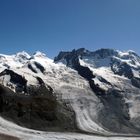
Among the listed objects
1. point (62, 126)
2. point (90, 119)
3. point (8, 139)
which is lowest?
→ point (8, 139)

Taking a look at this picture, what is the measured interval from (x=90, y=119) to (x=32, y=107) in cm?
6956

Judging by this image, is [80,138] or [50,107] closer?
[80,138]

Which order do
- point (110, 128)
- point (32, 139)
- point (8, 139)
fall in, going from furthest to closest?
point (110, 128)
point (32, 139)
point (8, 139)

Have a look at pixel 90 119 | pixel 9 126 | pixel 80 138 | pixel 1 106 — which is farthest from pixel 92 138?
pixel 90 119

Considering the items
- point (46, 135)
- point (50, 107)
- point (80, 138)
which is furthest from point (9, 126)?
point (50, 107)

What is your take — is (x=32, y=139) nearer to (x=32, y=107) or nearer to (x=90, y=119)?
(x=32, y=107)

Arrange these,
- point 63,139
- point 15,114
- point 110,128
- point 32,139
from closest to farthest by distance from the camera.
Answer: point 32,139
point 63,139
point 15,114
point 110,128

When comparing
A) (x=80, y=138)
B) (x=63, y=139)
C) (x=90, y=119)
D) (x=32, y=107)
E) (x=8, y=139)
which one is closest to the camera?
A: (x=8, y=139)

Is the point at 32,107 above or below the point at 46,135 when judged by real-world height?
above

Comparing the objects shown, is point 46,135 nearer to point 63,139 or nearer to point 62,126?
point 63,139

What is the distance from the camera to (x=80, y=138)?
10519 centimetres

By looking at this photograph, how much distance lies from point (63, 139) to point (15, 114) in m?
30.4

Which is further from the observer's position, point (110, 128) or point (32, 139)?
point (110, 128)

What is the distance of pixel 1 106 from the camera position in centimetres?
12912
